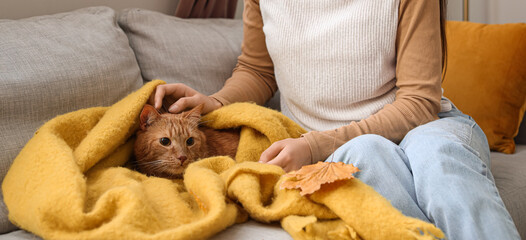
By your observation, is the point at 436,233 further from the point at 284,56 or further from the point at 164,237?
the point at 284,56

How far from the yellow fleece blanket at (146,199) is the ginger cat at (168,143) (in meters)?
0.04

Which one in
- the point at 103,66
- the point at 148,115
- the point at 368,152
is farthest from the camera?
the point at 103,66

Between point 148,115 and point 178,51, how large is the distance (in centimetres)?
55

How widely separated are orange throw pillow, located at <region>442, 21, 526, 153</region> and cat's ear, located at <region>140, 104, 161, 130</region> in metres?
1.29

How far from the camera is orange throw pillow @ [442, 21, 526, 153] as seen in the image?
1826mm

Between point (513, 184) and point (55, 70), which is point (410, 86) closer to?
point (513, 184)

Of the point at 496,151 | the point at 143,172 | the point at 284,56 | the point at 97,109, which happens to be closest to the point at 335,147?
the point at 284,56

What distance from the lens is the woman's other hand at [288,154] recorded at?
1.02 m

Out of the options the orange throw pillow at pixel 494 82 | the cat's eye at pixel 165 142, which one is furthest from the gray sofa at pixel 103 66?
the cat's eye at pixel 165 142

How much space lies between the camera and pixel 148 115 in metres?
1.12

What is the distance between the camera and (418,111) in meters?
1.18

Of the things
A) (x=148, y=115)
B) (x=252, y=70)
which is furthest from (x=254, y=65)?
(x=148, y=115)

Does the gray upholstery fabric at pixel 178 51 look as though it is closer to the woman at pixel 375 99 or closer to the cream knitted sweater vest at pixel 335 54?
the woman at pixel 375 99

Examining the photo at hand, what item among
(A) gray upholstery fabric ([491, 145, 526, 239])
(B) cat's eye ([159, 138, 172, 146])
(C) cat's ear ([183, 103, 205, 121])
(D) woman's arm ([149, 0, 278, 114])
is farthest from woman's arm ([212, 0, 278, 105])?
(A) gray upholstery fabric ([491, 145, 526, 239])
